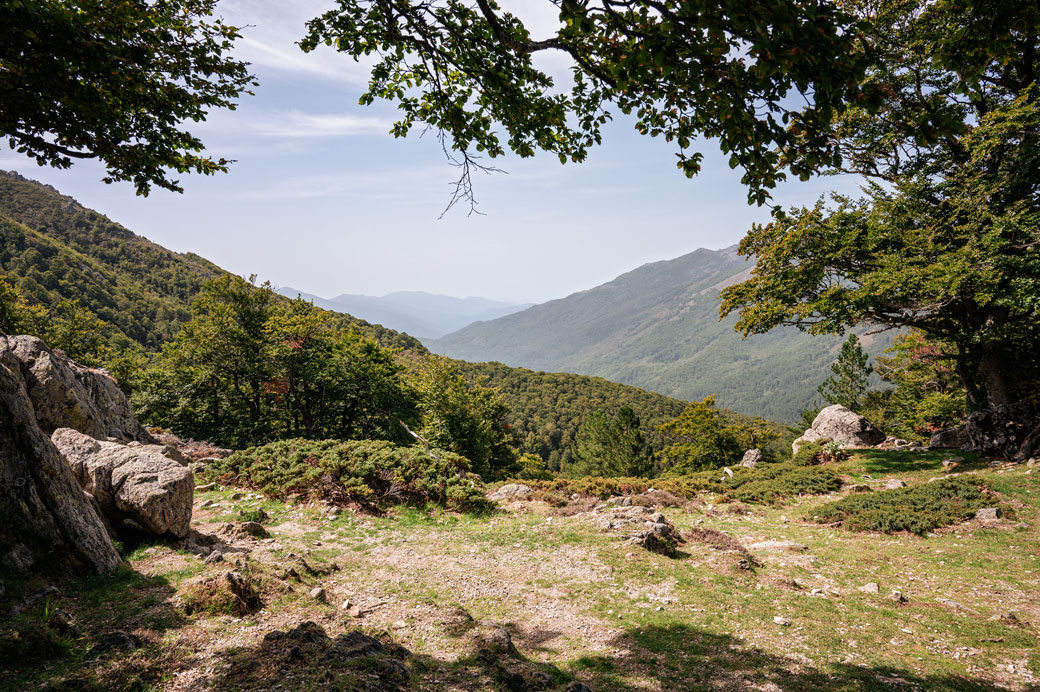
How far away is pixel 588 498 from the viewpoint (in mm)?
16812

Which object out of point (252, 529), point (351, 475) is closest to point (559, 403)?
point (351, 475)

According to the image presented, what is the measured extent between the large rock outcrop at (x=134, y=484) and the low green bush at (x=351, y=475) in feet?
16.4

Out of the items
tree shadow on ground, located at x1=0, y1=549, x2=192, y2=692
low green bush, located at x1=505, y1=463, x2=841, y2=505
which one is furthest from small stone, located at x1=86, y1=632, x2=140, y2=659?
low green bush, located at x1=505, y1=463, x2=841, y2=505

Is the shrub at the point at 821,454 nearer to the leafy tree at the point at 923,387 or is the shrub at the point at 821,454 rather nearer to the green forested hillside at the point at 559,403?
the leafy tree at the point at 923,387

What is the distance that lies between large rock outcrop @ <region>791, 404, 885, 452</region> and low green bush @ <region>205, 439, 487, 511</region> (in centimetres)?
2021

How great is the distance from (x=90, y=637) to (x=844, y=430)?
29.9 meters

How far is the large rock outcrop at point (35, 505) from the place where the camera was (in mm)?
5734

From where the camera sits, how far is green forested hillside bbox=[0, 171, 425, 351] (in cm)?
7394

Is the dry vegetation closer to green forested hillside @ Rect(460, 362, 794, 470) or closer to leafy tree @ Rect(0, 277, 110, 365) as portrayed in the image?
leafy tree @ Rect(0, 277, 110, 365)

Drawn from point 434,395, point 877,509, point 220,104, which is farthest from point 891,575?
point 434,395

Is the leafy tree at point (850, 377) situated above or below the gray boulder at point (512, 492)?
above

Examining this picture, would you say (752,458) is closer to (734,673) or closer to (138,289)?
(734,673)

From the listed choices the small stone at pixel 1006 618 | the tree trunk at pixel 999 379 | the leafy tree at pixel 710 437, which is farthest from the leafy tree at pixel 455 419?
the tree trunk at pixel 999 379

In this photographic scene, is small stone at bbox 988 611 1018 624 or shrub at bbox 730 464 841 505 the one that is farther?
shrub at bbox 730 464 841 505
